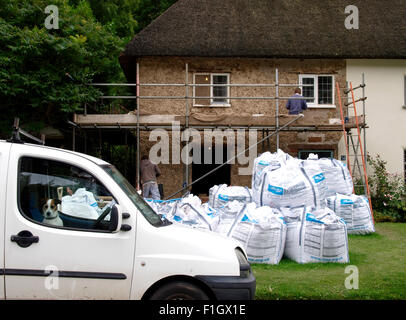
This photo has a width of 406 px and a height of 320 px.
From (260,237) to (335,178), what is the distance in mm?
3924

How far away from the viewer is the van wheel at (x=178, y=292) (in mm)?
4082

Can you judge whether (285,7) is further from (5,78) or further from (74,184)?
(74,184)

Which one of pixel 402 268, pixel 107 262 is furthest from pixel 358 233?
pixel 107 262

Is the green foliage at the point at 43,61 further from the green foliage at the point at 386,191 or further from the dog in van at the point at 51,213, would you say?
the green foliage at the point at 386,191

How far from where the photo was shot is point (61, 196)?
439 cm

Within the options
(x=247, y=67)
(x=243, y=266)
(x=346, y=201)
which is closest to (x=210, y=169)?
(x=247, y=67)

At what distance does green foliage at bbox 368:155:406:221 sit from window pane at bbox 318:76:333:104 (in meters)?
2.59

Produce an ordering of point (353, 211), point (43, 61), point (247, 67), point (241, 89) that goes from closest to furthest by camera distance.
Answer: point (353, 211) → point (43, 61) → point (241, 89) → point (247, 67)

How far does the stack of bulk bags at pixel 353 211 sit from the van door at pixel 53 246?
22.7ft

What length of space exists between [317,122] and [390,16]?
7205 millimetres

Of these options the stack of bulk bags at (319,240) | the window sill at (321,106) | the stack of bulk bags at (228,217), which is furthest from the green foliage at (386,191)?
the stack of bulk bags at (228,217)

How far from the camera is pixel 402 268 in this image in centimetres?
717

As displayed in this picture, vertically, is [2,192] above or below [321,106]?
below

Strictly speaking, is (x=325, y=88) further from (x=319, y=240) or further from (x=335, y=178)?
(x=319, y=240)
